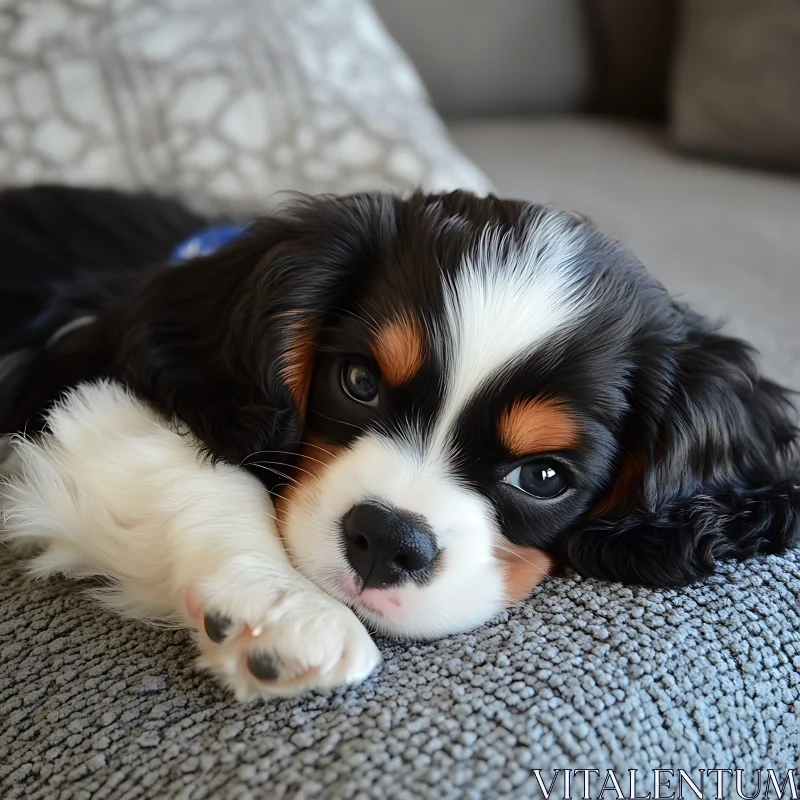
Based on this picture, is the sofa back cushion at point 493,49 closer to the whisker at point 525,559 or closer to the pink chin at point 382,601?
the whisker at point 525,559

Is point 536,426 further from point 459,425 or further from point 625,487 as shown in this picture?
point 625,487

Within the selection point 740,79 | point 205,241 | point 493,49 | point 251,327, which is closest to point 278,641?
point 251,327

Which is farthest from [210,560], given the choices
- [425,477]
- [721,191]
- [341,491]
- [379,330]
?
[721,191]

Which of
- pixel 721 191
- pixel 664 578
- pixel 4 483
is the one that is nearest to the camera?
pixel 664 578

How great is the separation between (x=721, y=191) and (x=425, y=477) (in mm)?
2690

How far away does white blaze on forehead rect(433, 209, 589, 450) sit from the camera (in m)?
1.30

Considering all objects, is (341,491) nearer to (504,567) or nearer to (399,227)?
(504,567)

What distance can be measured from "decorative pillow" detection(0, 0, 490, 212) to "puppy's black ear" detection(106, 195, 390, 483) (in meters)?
1.29

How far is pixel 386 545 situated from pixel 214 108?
2084 mm

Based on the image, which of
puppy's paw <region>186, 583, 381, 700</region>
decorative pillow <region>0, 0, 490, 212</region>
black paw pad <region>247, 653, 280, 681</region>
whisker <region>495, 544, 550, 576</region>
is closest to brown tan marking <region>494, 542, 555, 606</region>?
whisker <region>495, 544, 550, 576</region>

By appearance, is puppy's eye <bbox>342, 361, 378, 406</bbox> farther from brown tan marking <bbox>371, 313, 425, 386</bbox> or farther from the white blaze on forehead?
the white blaze on forehead

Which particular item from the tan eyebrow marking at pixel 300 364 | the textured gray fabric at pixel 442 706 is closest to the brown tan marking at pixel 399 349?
the tan eyebrow marking at pixel 300 364

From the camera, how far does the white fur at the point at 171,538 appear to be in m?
1.12

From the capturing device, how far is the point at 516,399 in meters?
1.30
